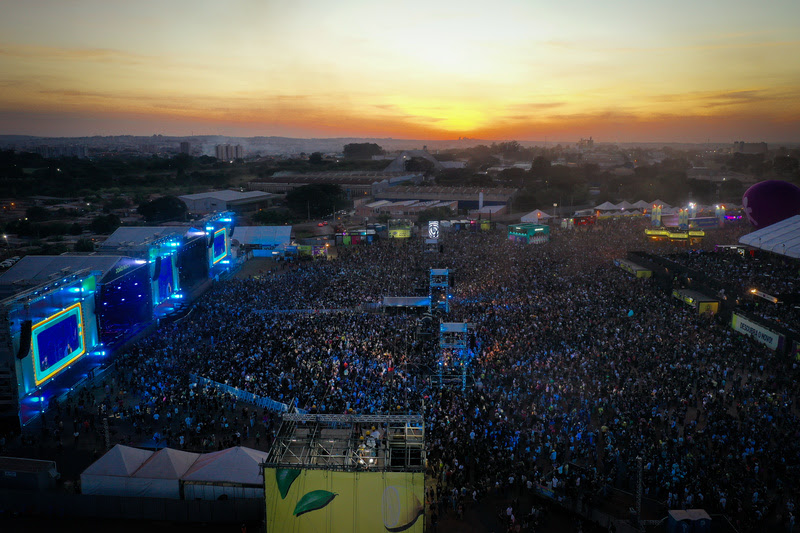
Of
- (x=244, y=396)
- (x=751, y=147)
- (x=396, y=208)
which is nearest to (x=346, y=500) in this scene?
(x=244, y=396)

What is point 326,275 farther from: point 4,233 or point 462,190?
point 462,190

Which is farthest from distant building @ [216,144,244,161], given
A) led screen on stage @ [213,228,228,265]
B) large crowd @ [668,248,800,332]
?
large crowd @ [668,248,800,332]

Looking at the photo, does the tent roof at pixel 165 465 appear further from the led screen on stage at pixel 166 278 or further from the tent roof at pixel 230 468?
the led screen on stage at pixel 166 278

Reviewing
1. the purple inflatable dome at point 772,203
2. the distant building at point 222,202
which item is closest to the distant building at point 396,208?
the distant building at point 222,202

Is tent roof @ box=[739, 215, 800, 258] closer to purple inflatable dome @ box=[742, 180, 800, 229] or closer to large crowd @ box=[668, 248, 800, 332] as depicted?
large crowd @ box=[668, 248, 800, 332]

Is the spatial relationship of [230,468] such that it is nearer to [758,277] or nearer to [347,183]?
[758,277]

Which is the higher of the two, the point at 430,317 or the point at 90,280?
the point at 90,280

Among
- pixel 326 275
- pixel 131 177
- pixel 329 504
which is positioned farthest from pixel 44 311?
pixel 131 177
